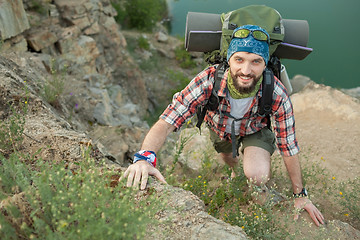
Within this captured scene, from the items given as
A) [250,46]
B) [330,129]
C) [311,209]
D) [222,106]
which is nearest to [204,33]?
[250,46]

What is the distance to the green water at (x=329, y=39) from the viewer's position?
19594 mm

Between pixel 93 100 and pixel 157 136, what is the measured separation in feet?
18.3

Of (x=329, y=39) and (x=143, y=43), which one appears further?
(x=329, y=39)

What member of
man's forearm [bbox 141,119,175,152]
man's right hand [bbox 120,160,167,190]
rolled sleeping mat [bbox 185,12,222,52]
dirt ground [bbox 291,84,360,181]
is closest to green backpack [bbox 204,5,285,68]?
rolled sleeping mat [bbox 185,12,222,52]

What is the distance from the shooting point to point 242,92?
2973mm

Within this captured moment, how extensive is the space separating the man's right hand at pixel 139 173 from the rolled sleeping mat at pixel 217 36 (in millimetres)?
1693

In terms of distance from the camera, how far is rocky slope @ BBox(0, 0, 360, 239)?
2.74m

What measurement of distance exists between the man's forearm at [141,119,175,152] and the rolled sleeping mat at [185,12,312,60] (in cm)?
112

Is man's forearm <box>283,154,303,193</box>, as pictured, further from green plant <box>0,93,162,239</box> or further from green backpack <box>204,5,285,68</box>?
green plant <box>0,93,162,239</box>

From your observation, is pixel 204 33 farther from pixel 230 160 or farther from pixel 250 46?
pixel 230 160

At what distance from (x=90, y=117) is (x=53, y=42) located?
346cm

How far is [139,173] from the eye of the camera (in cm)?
239

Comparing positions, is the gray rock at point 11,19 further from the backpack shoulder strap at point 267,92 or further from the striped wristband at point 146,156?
the backpack shoulder strap at point 267,92

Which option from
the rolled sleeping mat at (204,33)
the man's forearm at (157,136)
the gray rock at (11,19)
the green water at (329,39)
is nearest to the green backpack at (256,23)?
the rolled sleeping mat at (204,33)
